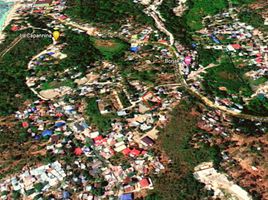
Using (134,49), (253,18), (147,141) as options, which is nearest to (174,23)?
(134,49)

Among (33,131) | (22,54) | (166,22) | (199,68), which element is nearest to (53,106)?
(33,131)

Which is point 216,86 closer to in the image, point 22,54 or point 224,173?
point 224,173

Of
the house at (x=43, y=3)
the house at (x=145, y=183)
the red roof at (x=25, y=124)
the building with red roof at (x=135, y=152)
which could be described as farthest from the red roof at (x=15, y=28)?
the house at (x=145, y=183)

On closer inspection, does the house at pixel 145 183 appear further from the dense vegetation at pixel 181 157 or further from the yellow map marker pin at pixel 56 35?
the yellow map marker pin at pixel 56 35

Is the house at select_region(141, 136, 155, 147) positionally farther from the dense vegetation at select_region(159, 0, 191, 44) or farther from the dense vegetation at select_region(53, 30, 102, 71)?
the dense vegetation at select_region(159, 0, 191, 44)

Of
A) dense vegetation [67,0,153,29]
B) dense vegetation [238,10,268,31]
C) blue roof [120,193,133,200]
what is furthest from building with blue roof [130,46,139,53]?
blue roof [120,193,133,200]
